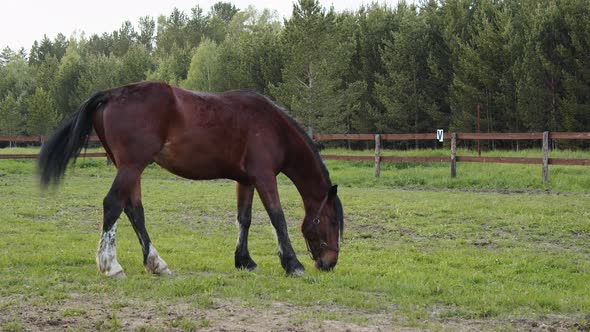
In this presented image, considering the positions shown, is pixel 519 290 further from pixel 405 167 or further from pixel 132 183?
pixel 405 167

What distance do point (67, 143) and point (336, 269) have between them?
10.4 feet

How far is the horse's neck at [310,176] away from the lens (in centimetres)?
686

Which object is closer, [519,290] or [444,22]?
[519,290]

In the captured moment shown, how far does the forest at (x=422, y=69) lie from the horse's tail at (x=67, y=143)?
26.8m

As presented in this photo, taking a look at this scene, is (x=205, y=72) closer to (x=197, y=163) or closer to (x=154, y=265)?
(x=197, y=163)

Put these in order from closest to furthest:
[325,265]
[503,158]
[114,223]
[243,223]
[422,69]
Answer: [114,223] → [325,265] → [243,223] → [503,158] → [422,69]

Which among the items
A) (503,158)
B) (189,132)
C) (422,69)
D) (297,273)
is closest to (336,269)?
(297,273)

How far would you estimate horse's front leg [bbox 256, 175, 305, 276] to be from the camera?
637cm

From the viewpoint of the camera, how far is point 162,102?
20.6 ft

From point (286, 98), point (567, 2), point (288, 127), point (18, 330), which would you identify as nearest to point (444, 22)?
point (567, 2)

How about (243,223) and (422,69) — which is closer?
(243,223)

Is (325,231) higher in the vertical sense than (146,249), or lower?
higher

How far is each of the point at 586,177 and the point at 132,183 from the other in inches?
549

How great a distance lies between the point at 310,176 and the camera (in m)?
6.88
